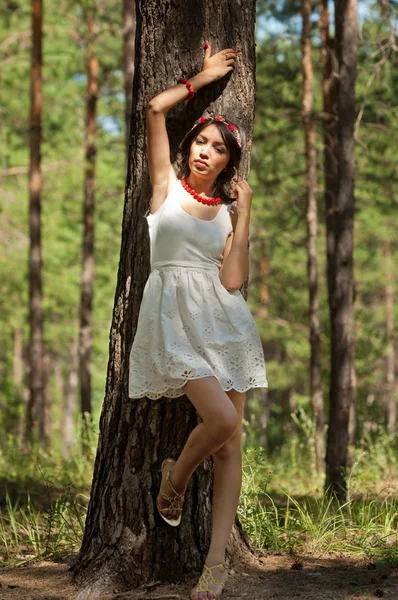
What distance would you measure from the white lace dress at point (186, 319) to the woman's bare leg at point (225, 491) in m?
A: 0.23

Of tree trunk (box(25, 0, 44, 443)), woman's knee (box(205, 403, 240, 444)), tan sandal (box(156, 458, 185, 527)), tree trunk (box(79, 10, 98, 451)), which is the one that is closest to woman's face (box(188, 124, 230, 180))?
woman's knee (box(205, 403, 240, 444))

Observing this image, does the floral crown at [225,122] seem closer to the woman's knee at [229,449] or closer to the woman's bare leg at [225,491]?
the woman's bare leg at [225,491]

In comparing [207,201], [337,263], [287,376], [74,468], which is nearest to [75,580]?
[207,201]

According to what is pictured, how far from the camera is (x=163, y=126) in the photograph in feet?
13.1

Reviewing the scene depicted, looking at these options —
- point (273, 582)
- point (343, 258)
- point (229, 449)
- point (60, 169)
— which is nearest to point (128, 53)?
point (60, 169)

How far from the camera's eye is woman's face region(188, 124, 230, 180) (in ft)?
13.2

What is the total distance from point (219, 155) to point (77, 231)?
1772 cm

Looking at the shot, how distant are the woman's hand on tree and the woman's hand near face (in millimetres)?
593

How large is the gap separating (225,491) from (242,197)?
1556 mm

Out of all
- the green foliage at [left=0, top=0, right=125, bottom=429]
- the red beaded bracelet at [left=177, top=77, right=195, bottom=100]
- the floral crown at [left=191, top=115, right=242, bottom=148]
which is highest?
the green foliage at [left=0, top=0, right=125, bottom=429]

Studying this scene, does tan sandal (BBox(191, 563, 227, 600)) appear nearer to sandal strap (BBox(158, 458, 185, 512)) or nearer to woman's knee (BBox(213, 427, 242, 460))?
sandal strap (BBox(158, 458, 185, 512))

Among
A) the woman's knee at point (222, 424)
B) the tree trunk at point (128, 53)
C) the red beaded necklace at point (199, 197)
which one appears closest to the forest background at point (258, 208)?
the woman's knee at point (222, 424)

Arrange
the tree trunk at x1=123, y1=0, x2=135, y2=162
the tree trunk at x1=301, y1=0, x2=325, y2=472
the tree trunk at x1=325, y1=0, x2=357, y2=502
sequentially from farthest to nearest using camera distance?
1. the tree trunk at x1=301, y1=0, x2=325, y2=472
2. the tree trunk at x1=123, y1=0, x2=135, y2=162
3. the tree trunk at x1=325, y1=0, x2=357, y2=502

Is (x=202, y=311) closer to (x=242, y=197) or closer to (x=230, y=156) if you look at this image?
(x=242, y=197)
